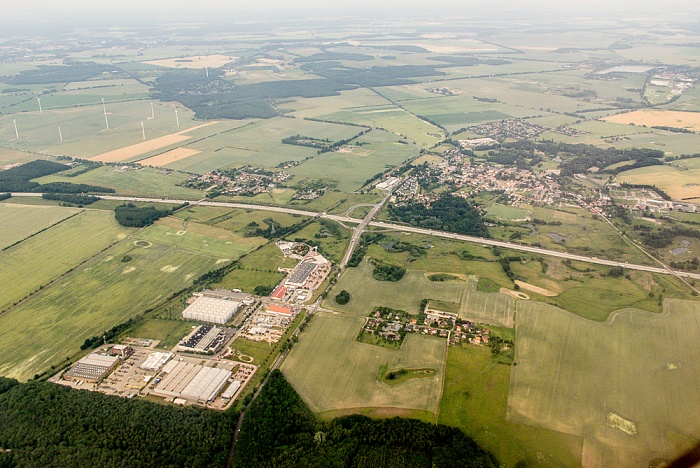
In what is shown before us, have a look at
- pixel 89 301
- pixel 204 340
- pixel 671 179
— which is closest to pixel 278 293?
pixel 204 340

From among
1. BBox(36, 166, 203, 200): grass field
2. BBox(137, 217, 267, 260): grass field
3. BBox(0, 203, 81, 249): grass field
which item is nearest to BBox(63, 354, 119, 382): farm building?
BBox(137, 217, 267, 260): grass field

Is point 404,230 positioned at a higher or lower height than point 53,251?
lower

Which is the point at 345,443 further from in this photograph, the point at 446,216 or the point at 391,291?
the point at 446,216

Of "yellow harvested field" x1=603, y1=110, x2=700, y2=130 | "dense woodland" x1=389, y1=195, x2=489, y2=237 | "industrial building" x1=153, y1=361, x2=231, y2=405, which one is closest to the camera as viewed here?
"industrial building" x1=153, y1=361, x2=231, y2=405

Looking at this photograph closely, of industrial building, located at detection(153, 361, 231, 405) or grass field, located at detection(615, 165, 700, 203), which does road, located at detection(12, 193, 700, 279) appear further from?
grass field, located at detection(615, 165, 700, 203)

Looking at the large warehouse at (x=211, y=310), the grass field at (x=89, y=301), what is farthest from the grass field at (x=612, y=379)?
the grass field at (x=89, y=301)
